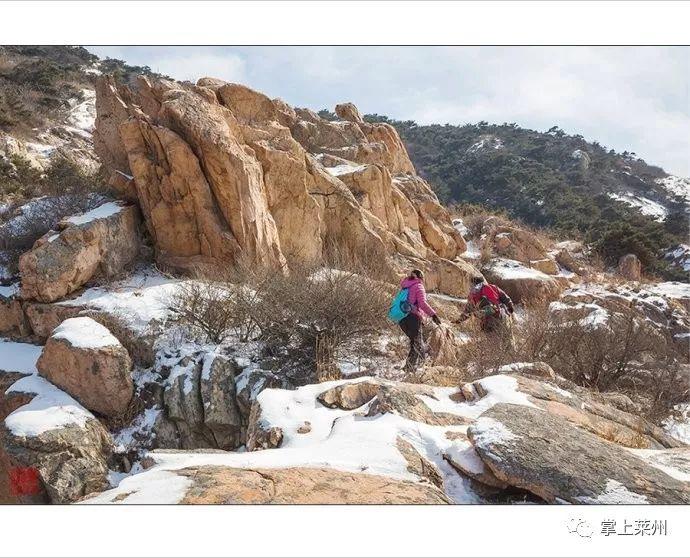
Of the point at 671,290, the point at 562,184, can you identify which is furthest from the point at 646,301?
the point at 562,184

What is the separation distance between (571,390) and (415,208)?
12.4 meters

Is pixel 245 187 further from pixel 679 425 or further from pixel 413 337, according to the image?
pixel 679 425

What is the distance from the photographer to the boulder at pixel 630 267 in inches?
846

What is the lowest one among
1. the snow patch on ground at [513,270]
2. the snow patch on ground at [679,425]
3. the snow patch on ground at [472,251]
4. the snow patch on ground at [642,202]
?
the snow patch on ground at [679,425]

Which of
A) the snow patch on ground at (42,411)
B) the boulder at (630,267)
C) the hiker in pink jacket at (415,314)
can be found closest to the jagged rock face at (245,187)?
the snow patch on ground at (42,411)

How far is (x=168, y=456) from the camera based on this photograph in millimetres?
3406

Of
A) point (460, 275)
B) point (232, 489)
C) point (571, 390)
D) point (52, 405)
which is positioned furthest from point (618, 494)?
point (460, 275)

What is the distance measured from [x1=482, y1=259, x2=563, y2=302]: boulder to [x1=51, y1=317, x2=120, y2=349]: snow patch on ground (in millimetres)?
12224

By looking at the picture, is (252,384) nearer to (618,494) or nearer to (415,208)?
(618,494)

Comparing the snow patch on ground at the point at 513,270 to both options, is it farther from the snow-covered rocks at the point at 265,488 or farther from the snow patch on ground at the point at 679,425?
the snow-covered rocks at the point at 265,488

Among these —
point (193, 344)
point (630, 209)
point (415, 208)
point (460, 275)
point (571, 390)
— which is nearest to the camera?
point (571, 390)

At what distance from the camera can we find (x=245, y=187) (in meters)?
10.4

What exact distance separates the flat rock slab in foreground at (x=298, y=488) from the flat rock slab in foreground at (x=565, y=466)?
0.52 metres

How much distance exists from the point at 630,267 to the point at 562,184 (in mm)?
19992
